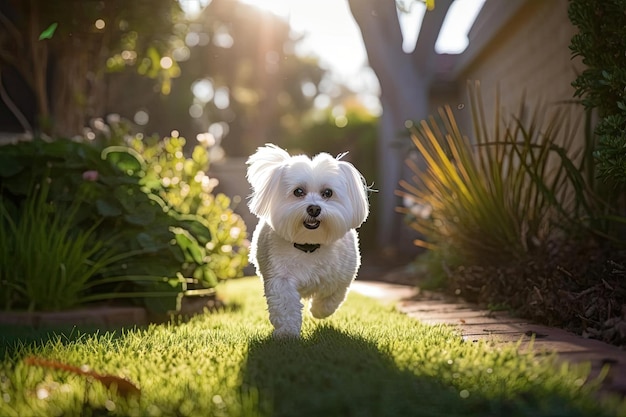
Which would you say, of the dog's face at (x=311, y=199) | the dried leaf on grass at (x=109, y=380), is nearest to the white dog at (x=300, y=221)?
the dog's face at (x=311, y=199)

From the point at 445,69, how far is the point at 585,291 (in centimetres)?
1045

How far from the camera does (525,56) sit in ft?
30.5

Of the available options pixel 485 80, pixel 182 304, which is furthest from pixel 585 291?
pixel 485 80

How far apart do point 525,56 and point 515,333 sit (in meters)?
5.77

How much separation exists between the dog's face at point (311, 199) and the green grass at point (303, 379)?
2.04 feet

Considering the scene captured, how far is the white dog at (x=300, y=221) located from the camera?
4.26 m

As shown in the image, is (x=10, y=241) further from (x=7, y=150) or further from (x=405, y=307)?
(x=405, y=307)

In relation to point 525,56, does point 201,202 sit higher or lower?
lower

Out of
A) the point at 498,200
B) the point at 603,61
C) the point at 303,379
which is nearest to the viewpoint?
the point at 303,379

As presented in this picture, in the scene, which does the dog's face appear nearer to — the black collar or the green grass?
the black collar

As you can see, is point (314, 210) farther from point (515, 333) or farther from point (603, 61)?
point (603, 61)

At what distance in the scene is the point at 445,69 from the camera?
1461 cm

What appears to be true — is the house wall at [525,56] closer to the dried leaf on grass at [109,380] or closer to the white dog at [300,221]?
the white dog at [300,221]

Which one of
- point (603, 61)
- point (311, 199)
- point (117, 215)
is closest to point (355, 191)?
point (311, 199)
